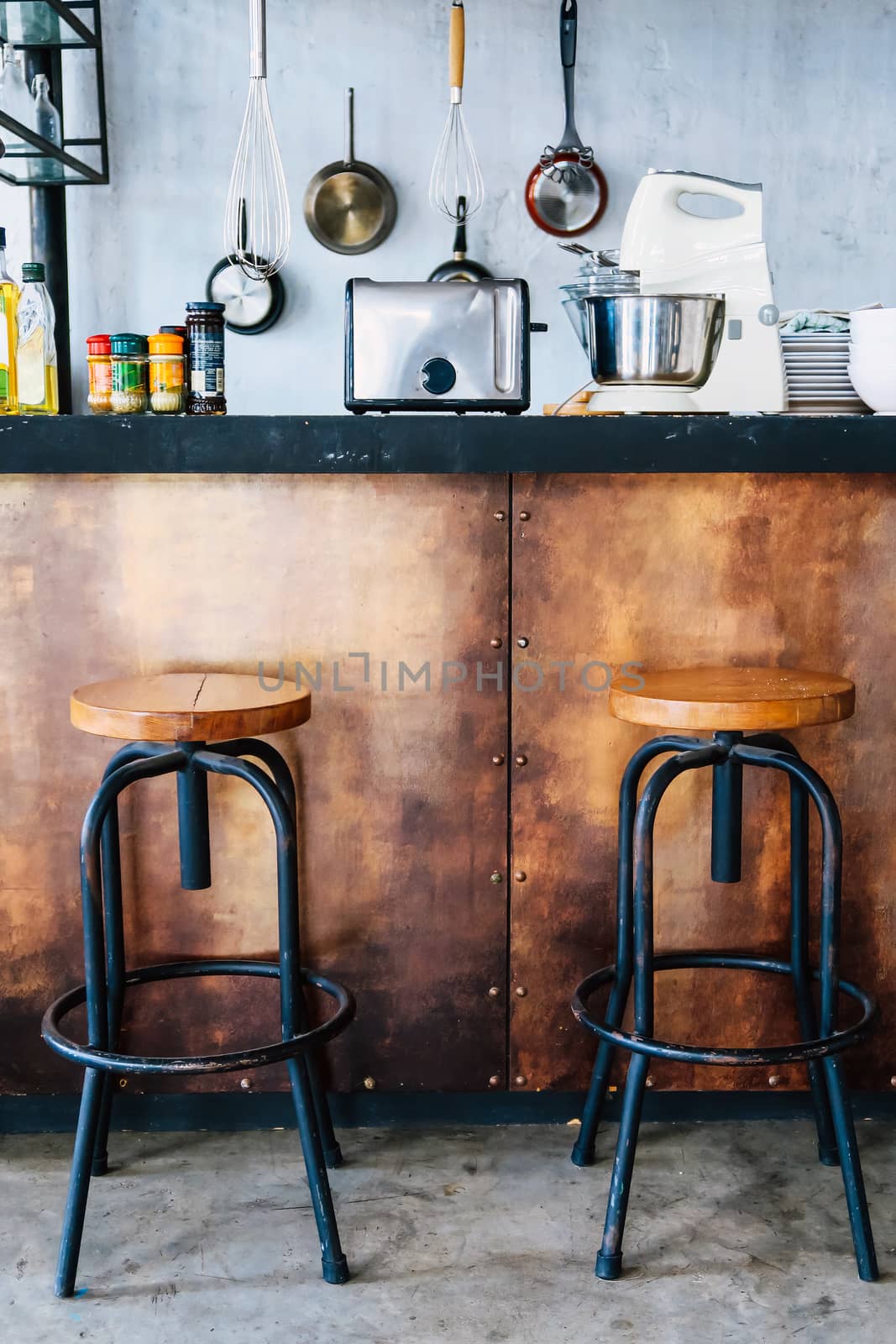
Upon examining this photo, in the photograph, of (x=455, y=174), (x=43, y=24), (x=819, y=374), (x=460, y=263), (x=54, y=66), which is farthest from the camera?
(x=455, y=174)

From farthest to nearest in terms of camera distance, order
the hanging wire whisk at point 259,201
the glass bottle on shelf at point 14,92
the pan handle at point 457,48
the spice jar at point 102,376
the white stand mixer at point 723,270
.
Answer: the hanging wire whisk at point 259,201 < the pan handle at point 457,48 < the glass bottle on shelf at point 14,92 < the white stand mixer at point 723,270 < the spice jar at point 102,376

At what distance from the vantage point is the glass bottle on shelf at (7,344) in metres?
1.90

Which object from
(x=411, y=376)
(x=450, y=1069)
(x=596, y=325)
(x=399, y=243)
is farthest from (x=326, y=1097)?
(x=399, y=243)

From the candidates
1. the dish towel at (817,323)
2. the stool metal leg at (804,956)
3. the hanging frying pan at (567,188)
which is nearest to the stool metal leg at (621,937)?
the stool metal leg at (804,956)

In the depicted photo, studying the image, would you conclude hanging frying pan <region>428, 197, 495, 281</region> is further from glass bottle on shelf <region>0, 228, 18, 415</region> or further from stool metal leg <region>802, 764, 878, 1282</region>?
stool metal leg <region>802, 764, 878, 1282</region>

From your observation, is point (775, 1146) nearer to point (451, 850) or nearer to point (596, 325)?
point (451, 850)

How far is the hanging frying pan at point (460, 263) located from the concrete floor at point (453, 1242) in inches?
113

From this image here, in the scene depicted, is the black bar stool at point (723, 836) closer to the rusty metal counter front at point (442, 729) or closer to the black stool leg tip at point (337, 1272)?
the rusty metal counter front at point (442, 729)

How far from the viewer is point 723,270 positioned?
2.12 m

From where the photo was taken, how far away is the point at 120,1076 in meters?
1.99

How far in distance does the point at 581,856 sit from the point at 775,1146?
0.59 meters

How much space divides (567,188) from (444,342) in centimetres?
242

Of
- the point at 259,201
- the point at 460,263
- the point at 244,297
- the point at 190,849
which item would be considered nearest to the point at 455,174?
the point at 460,263

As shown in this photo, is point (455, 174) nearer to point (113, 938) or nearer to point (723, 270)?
point (723, 270)
